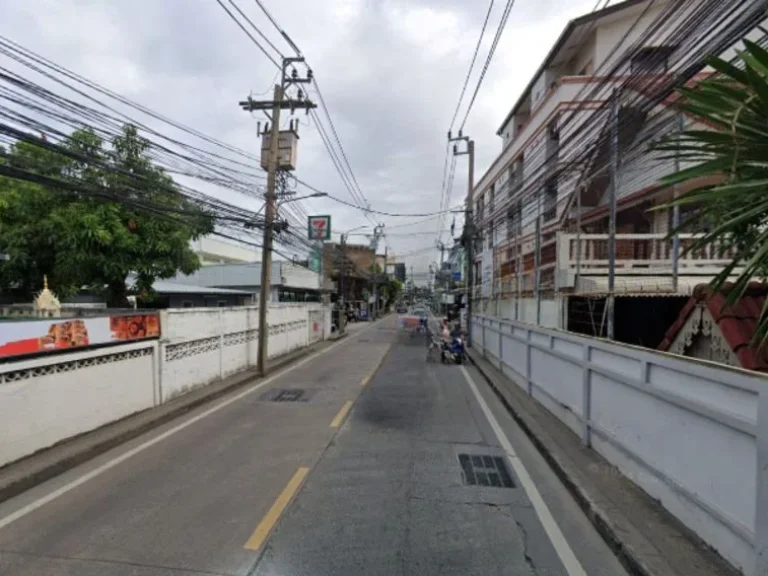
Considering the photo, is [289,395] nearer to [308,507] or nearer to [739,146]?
[308,507]

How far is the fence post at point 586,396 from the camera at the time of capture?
20.4 feet

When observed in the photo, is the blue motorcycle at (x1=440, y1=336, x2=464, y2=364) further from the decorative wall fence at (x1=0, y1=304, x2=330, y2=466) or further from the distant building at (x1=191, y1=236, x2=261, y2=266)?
the distant building at (x1=191, y1=236, x2=261, y2=266)

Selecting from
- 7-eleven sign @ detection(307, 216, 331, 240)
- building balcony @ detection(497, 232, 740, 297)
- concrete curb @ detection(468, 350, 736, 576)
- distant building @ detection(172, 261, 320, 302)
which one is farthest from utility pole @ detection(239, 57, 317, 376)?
distant building @ detection(172, 261, 320, 302)

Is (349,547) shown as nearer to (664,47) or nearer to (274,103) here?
(664,47)

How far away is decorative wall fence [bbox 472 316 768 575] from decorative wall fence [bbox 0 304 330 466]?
21.9 feet

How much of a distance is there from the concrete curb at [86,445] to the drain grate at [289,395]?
1291mm

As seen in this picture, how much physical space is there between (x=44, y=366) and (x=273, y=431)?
3198mm

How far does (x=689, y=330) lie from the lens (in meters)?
Answer: 6.16

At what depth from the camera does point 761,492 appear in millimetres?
2912

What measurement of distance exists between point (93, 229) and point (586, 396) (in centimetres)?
1370

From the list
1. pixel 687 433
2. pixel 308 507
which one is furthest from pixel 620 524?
pixel 308 507

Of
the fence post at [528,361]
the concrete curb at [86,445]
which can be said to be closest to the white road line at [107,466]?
the concrete curb at [86,445]

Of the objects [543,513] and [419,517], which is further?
[543,513]

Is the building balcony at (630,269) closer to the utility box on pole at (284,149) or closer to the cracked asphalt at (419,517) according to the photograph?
the cracked asphalt at (419,517)
